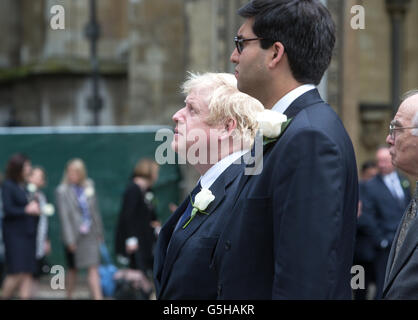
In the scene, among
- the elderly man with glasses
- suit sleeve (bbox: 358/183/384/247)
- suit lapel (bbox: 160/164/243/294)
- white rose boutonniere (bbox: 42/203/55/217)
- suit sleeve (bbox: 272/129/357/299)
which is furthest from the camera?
white rose boutonniere (bbox: 42/203/55/217)

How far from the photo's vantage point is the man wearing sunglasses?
2428mm

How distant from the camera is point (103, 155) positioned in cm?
1240

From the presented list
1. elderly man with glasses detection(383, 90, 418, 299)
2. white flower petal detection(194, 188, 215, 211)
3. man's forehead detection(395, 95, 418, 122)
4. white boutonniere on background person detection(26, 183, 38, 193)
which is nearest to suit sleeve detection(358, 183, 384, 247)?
white boutonniere on background person detection(26, 183, 38, 193)

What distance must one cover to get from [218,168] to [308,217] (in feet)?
3.37

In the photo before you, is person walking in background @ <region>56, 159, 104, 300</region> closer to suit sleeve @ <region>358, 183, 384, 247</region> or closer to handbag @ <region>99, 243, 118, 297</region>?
handbag @ <region>99, 243, 118, 297</region>

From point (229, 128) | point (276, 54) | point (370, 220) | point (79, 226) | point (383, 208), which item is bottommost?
point (79, 226)

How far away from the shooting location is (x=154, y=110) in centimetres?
1655

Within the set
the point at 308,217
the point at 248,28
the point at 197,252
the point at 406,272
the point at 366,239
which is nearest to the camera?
the point at 308,217

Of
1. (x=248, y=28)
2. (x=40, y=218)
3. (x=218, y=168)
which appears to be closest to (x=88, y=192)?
(x=40, y=218)

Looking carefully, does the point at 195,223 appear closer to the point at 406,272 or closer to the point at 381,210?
the point at 406,272

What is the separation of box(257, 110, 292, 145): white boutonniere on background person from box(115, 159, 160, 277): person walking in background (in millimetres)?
7088

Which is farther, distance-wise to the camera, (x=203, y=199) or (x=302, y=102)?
(x=203, y=199)

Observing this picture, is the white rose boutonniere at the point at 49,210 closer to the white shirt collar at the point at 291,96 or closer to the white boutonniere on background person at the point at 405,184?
the white boutonniere on background person at the point at 405,184
